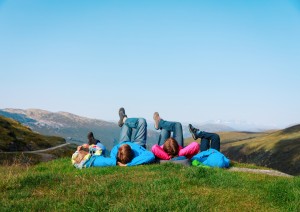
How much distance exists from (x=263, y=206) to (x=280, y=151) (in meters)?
145

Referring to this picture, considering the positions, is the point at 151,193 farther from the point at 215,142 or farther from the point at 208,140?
the point at 208,140

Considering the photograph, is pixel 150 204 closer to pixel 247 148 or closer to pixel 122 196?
pixel 122 196

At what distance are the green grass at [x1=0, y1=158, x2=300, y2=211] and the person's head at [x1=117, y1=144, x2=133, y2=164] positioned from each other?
4440 millimetres

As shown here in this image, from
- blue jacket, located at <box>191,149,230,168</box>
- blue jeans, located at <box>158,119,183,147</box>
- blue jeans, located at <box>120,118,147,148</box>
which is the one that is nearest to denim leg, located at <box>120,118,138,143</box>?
blue jeans, located at <box>120,118,147,148</box>

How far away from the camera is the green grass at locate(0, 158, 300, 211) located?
27.5 feet

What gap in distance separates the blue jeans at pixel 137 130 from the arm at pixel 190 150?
2.97 m

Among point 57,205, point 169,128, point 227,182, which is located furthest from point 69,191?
point 169,128

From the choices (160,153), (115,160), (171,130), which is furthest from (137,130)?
(115,160)

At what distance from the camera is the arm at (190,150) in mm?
17766

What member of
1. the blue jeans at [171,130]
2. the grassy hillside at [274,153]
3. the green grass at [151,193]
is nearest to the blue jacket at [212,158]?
the blue jeans at [171,130]

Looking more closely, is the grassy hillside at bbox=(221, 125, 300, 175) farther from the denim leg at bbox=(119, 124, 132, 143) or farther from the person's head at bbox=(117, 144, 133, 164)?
the person's head at bbox=(117, 144, 133, 164)

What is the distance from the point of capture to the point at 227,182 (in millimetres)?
11414

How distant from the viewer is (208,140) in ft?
63.9

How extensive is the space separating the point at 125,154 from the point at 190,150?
10.7ft
